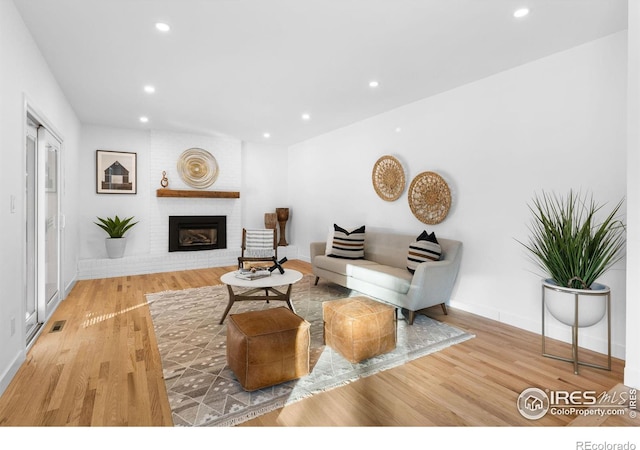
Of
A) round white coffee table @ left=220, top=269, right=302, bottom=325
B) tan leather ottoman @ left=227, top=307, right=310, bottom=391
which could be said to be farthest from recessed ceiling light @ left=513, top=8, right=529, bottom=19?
round white coffee table @ left=220, top=269, right=302, bottom=325

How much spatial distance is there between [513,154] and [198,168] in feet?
18.2

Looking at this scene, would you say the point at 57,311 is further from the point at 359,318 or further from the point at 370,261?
the point at 370,261

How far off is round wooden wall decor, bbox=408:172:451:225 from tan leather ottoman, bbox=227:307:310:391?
2.53 meters

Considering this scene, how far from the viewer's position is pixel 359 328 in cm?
257

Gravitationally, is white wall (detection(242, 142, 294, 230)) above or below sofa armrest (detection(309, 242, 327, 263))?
above

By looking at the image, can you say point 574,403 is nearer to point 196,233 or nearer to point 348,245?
point 348,245

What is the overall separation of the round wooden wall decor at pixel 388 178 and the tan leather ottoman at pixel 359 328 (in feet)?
7.64

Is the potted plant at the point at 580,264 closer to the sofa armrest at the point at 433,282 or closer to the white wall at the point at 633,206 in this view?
the white wall at the point at 633,206

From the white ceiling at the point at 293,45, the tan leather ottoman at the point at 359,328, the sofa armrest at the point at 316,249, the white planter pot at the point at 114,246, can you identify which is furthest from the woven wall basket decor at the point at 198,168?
the tan leather ottoman at the point at 359,328

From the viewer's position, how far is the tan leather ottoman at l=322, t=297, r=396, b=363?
8.41 ft

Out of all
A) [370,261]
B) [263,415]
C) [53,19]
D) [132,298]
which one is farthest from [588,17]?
[132,298]

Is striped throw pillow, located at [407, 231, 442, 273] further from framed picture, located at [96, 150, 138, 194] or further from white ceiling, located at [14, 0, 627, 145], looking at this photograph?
framed picture, located at [96, 150, 138, 194]

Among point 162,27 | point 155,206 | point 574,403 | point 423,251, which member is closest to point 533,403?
point 574,403

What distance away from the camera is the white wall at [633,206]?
222 cm
